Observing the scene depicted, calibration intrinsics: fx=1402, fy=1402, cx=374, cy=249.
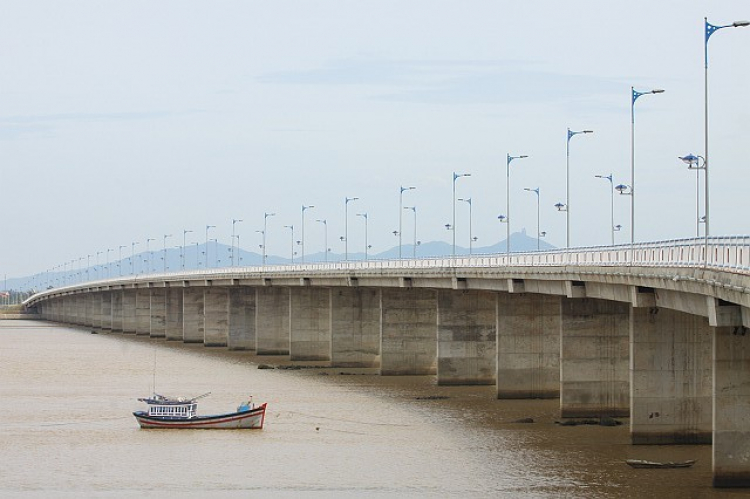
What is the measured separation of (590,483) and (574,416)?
50.2 ft

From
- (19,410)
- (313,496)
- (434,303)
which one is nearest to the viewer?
(313,496)

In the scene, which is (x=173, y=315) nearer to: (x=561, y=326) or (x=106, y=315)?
(x=106, y=315)

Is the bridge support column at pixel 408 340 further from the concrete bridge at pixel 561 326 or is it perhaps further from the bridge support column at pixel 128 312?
the bridge support column at pixel 128 312

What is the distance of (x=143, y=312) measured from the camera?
565ft

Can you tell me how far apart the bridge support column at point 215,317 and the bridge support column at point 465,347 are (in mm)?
55163

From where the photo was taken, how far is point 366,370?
9481 cm

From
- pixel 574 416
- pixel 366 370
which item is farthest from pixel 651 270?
pixel 366 370

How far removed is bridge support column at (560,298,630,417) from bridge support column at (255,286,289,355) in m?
56.6

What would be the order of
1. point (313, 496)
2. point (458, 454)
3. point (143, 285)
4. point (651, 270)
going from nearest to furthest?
point (313, 496) → point (651, 270) → point (458, 454) → point (143, 285)

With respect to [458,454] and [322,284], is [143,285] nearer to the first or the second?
[322,284]

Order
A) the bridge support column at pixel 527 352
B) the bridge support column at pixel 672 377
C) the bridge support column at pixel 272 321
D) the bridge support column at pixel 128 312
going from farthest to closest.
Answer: the bridge support column at pixel 128 312 → the bridge support column at pixel 272 321 → the bridge support column at pixel 527 352 → the bridge support column at pixel 672 377

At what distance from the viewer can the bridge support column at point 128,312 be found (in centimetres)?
17825

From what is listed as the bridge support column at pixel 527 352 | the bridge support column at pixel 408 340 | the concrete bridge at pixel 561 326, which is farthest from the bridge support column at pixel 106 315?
the bridge support column at pixel 527 352

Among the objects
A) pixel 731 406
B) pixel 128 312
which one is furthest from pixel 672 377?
pixel 128 312
